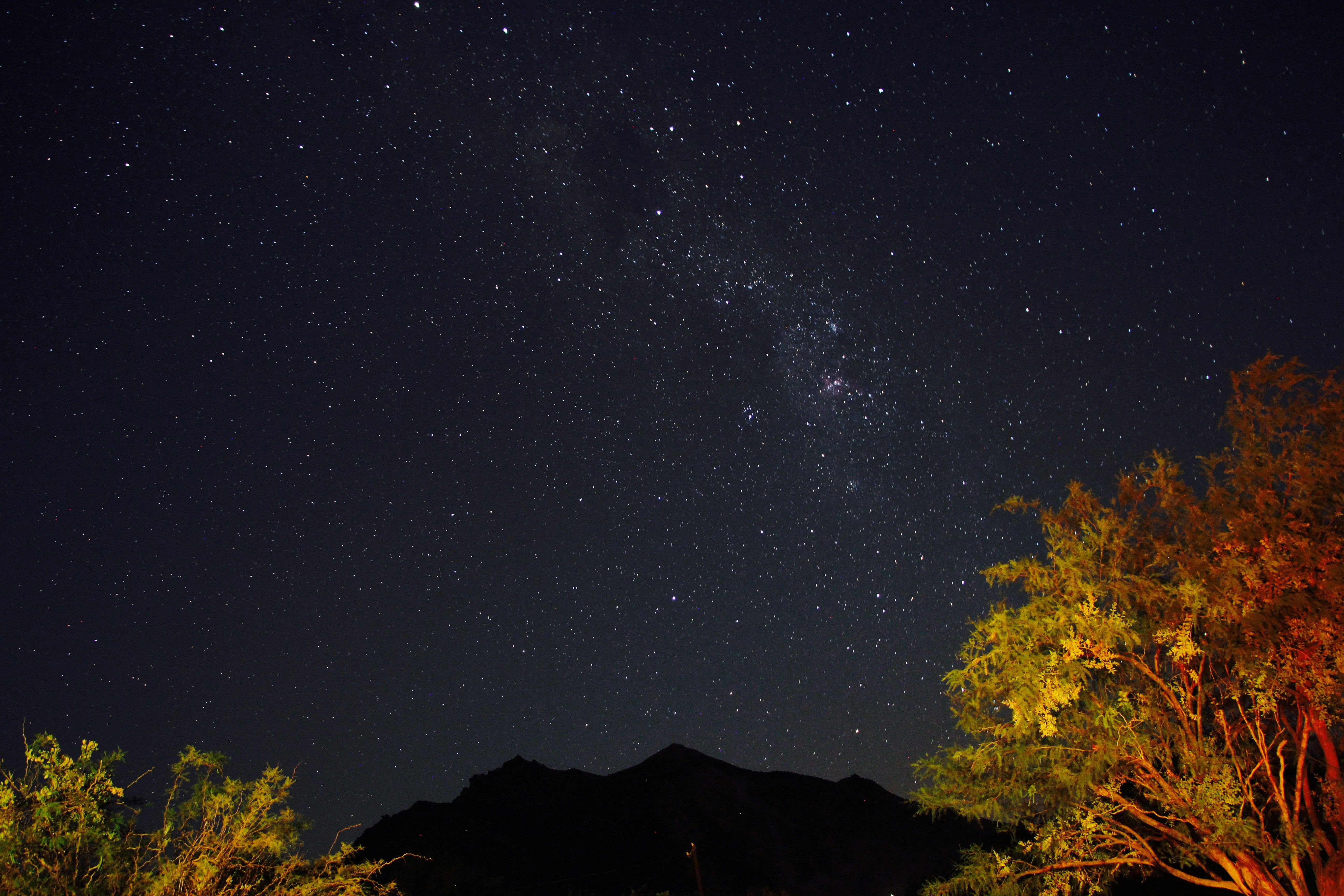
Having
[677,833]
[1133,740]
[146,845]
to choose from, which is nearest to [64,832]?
[146,845]

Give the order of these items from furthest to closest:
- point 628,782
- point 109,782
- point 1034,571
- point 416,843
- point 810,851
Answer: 1. point 628,782
2. point 810,851
3. point 416,843
4. point 1034,571
5. point 109,782

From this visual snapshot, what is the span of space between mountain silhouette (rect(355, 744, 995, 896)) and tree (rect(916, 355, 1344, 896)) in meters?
35.4

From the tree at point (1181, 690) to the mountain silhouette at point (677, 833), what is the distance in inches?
→ 1394

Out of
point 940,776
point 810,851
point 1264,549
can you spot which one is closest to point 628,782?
point 810,851

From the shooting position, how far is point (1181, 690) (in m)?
13.3

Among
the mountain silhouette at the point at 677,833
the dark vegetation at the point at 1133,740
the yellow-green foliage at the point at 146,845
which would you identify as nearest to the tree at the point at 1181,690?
the dark vegetation at the point at 1133,740

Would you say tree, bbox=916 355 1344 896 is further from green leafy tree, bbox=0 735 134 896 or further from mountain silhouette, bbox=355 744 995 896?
mountain silhouette, bbox=355 744 995 896

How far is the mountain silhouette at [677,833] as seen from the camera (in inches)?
2063

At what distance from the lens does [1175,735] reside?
1334 centimetres

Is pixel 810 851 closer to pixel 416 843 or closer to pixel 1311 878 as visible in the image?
pixel 416 843

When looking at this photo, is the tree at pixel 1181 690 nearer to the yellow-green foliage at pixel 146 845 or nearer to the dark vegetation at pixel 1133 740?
the dark vegetation at pixel 1133 740

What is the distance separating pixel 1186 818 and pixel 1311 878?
4.18m

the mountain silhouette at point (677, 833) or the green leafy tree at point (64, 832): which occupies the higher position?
the green leafy tree at point (64, 832)

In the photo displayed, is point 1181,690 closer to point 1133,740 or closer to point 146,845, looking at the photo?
point 1133,740
